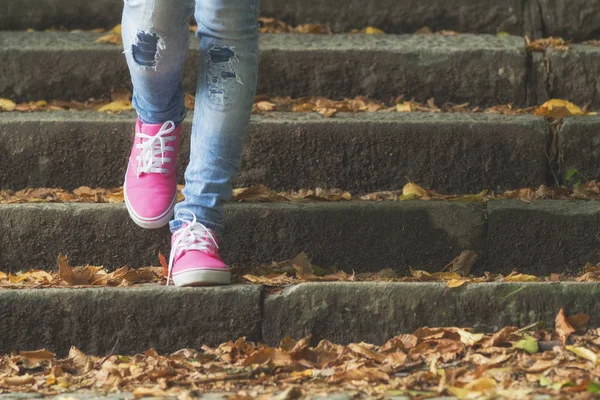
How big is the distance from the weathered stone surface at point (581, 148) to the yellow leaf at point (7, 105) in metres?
2.07

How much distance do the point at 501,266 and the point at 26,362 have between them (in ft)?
4.87

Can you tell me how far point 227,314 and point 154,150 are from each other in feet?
1.83

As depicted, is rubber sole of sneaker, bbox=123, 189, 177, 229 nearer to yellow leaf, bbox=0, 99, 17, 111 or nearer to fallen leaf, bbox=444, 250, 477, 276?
fallen leaf, bbox=444, 250, 477, 276

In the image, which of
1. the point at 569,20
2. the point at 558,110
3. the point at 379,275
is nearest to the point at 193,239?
the point at 379,275

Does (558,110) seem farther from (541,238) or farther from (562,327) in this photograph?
(562,327)

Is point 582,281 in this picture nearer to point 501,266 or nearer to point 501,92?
point 501,266

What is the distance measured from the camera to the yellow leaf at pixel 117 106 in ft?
12.4

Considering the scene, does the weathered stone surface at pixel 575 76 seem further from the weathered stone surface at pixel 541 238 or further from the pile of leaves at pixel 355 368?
the pile of leaves at pixel 355 368

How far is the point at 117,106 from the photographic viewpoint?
3.79 m

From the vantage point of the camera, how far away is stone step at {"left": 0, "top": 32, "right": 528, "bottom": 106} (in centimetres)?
387

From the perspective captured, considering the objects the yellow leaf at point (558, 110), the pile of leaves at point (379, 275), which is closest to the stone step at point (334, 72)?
the yellow leaf at point (558, 110)

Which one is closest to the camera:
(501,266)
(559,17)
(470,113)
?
(501,266)

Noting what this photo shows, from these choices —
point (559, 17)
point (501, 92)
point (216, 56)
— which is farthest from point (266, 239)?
point (559, 17)

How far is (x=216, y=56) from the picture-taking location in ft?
8.98
